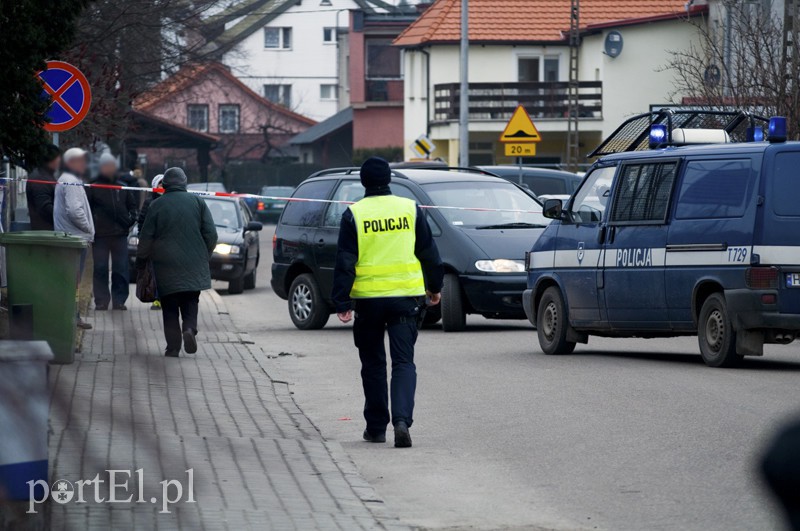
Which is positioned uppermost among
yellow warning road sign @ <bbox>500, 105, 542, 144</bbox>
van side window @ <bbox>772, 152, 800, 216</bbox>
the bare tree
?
the bare tree

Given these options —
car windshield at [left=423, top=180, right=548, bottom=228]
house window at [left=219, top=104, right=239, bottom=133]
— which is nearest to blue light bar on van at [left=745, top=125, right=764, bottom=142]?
car windshield at [left=423, top=180, right=548, bottom=228]

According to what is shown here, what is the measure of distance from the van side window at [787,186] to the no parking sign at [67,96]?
264 inches

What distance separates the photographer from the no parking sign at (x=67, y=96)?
1372cm

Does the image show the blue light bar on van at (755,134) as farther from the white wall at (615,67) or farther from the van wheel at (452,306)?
the white wall at (615,67)

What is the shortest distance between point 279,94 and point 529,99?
50.3 m

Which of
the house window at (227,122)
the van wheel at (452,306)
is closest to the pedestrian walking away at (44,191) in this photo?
the van wheel at (452,306)

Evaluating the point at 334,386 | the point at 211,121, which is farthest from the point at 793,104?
the point at 211,121

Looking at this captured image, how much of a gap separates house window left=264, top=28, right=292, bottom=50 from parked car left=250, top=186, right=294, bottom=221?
126ft

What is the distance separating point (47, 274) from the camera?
11398 mm

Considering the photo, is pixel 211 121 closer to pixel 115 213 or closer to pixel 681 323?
pixel 115 213

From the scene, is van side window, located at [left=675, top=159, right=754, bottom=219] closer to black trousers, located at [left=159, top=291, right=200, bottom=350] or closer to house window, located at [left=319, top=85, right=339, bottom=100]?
black trousers, located at [left=159, top=291, right=200, bottom=350]

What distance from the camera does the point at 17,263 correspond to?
37.0 ft

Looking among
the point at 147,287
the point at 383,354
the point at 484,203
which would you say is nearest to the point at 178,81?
the point at 484,203

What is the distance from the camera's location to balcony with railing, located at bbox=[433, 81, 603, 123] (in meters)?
47.9
